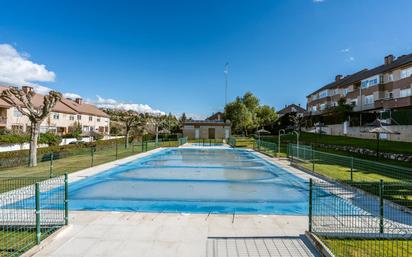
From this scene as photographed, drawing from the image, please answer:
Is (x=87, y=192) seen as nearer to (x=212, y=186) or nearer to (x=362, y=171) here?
(x=212, y=186)

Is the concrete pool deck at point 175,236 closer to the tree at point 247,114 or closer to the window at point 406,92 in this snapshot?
the window at point 406,92

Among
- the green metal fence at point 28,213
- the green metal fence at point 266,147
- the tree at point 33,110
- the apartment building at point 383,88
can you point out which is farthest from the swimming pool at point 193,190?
the apartment building at point 383,88

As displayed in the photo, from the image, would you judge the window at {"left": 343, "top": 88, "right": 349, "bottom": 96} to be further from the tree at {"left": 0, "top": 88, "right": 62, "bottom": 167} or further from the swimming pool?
the tree at {"left": 0, "top": 88, "right": 62, "bottom": 167}

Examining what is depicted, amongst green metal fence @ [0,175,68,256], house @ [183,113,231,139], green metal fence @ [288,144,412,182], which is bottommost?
green metal fence @ [0,175,68,256]

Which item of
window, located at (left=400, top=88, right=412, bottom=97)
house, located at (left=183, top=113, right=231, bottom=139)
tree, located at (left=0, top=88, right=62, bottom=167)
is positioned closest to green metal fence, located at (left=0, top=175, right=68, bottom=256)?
tree, located at (left=0, top=88, right=62, bottom=167)

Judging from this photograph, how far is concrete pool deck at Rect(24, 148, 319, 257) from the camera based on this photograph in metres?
4.92

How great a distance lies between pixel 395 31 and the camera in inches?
767

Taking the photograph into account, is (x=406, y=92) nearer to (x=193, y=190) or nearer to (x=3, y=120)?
(x=193, y=190)

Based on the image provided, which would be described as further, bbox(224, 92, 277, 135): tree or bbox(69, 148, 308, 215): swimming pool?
bbox(224, 92, 277, 135): tree

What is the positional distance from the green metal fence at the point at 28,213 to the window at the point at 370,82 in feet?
→ 120

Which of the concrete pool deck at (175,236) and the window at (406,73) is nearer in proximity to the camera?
the concrete pool deck at (175,236)

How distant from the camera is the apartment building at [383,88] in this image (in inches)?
1136

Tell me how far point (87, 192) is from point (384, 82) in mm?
35080

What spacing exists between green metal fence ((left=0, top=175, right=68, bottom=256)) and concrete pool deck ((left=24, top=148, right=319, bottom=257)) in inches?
14.6
